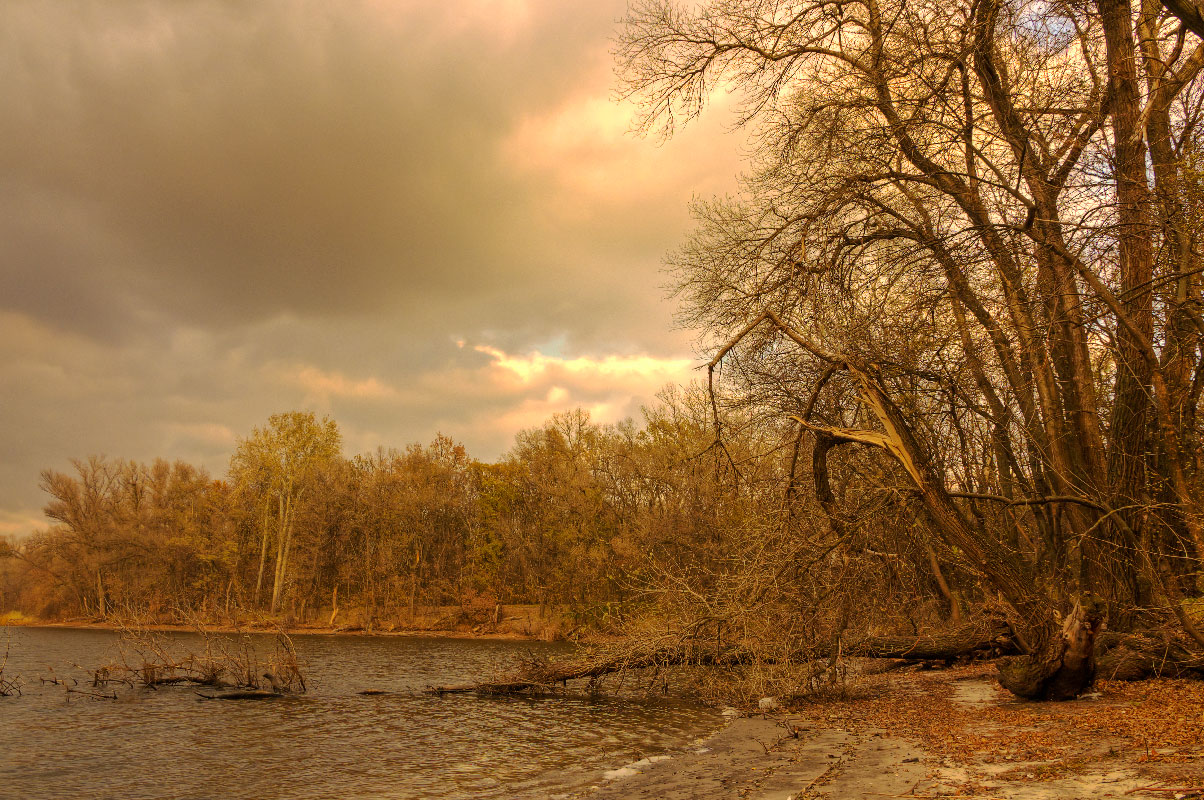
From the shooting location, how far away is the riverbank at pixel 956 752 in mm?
5805

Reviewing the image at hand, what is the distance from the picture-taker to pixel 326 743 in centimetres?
1271

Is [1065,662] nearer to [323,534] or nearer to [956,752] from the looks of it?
[956,752]

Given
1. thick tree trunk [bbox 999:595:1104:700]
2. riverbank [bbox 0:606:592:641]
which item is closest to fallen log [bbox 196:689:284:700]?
thick tree trunk [bbox 999:595:1104:700]

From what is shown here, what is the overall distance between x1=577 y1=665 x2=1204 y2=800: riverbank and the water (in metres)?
1.40

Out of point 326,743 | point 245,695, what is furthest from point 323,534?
point 326,743

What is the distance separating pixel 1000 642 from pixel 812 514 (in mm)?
3727

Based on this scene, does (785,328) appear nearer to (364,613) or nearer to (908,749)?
(908,749)

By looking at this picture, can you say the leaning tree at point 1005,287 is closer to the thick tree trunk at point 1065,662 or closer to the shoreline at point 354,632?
the thick tree trunk at point 1065,662

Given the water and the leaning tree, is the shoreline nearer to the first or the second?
the water

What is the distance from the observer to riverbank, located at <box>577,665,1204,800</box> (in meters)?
5.80

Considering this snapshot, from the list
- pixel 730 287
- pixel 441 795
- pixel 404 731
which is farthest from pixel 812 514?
pixel 404 731

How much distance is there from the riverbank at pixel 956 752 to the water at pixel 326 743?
1.40 metres

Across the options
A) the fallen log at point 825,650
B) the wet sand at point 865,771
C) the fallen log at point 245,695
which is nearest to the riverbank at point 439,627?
the fallen log at point 245,695

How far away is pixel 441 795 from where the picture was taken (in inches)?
366
